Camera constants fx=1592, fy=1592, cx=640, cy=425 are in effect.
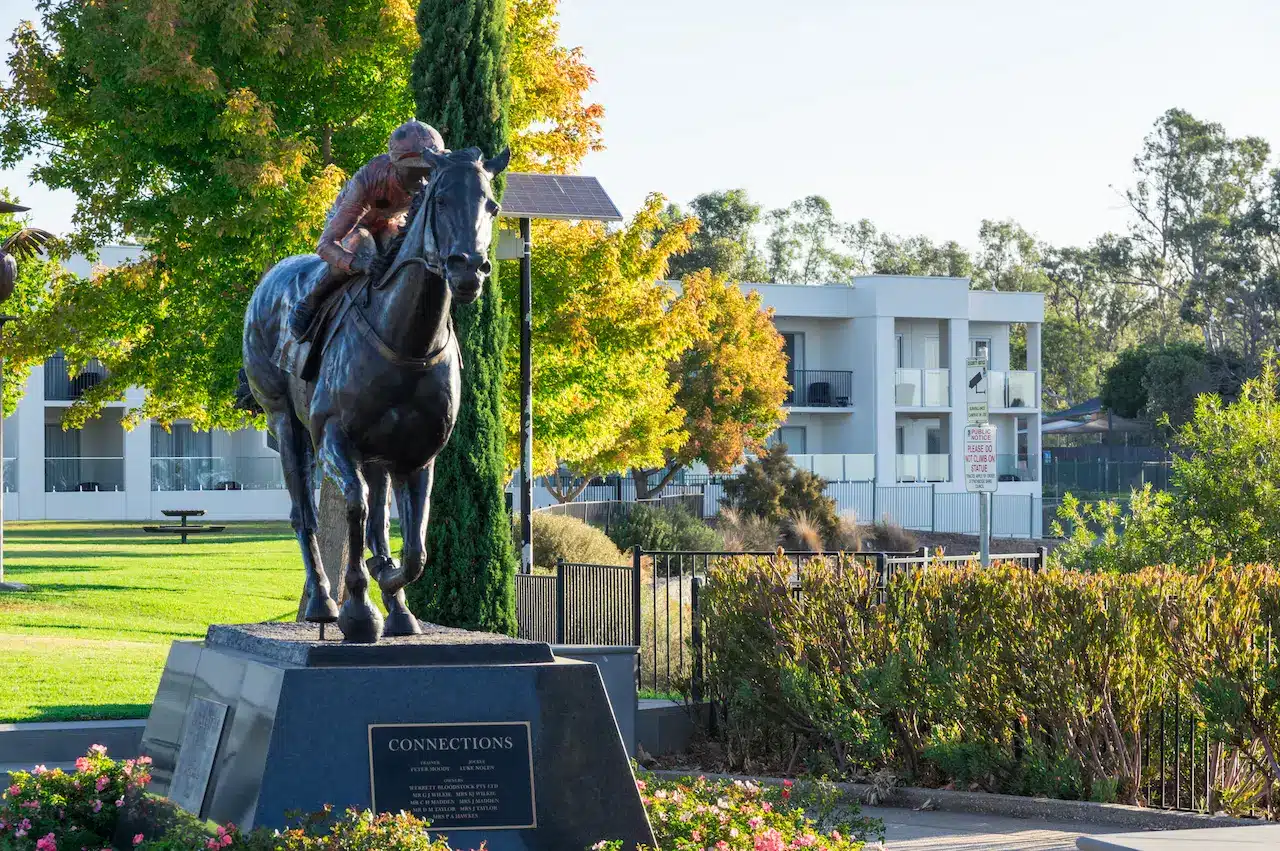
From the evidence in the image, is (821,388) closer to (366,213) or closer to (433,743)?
(366,213)

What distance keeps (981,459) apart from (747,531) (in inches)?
573

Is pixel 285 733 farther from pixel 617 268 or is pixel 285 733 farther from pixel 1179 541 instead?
pixel 617 268

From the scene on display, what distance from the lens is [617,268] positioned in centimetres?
2080

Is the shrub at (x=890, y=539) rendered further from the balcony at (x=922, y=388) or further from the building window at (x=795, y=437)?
the building window at (x=795, y=437)

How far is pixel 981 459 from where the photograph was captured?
17875 millimetres

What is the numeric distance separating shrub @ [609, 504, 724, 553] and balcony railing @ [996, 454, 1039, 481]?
69.1ft

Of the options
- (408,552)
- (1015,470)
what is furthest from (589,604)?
(1015,470)

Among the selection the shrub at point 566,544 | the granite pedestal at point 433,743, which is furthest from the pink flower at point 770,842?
the shrub at point 566,544

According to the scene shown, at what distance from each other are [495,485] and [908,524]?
3135 cm

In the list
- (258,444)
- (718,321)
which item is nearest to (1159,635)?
(718,321)

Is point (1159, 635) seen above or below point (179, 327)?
below

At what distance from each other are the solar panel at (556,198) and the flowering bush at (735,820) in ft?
32.1

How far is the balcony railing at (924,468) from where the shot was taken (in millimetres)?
49375

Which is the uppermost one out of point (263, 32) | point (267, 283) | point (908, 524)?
point (263, 32)
